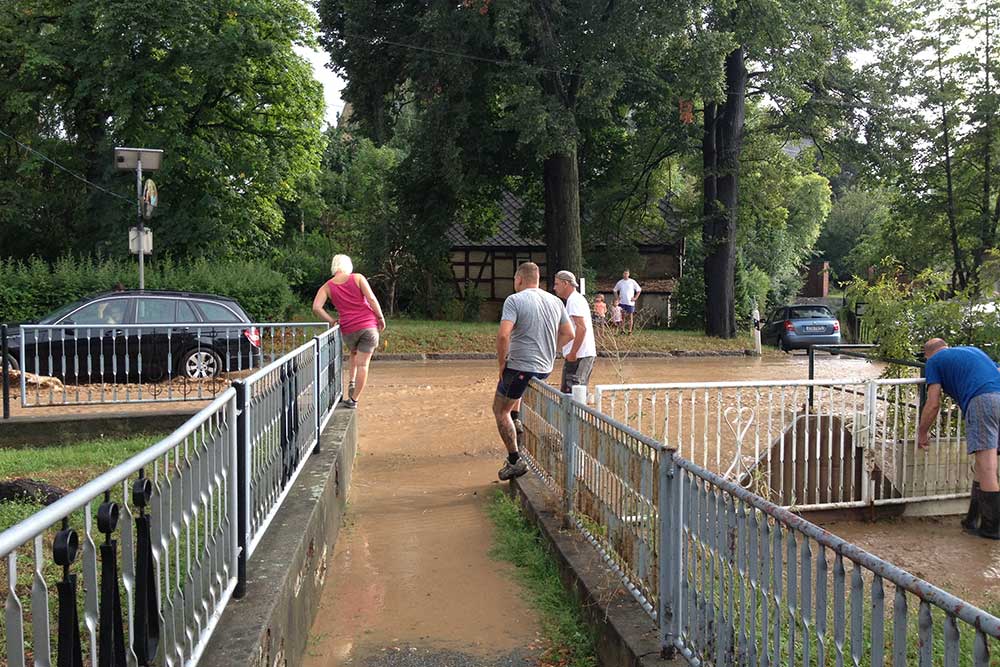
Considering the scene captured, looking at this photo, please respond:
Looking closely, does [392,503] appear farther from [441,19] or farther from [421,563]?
[441,19]

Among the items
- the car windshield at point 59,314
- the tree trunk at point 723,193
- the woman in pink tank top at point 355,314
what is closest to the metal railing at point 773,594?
the woman in pink tank top at point 355,314

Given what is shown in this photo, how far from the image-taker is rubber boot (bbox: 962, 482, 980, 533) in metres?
7.17

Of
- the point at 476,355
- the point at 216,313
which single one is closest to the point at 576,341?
the point at 216,313

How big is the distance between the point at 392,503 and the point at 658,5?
1718 centimetres

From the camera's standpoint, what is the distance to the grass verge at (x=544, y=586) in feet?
14.8

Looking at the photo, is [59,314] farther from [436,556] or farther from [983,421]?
[983,421]

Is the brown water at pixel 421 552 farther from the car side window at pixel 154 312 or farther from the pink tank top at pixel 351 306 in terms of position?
the car side window at pixel 154 312

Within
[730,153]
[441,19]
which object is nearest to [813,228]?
[730,153]

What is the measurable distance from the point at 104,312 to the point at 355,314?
548cm

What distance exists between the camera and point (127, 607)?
2561 millimetres

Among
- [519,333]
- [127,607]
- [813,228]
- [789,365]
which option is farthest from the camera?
[813,228]

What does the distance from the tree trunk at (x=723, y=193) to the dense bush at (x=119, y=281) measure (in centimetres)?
1271

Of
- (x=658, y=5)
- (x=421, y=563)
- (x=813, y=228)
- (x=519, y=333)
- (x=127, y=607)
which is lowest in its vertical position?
(x=421, y=563)

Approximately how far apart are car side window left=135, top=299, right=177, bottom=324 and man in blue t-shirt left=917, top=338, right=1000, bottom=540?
34.3 feet
